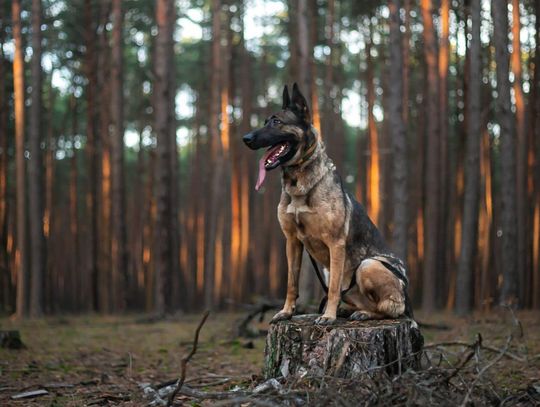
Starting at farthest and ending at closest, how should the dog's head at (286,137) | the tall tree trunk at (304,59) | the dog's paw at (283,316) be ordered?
the tall tree trunk at (304,59) < the dog's paw at (283,316) < the dog's head at (286,137)

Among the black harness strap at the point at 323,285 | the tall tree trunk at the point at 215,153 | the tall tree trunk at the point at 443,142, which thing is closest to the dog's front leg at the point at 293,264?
the black harness strap at the point at 323,285

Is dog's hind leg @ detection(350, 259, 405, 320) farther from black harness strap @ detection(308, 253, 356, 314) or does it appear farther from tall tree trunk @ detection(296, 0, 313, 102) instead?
tall tree trunk @ detection(296, 0, 313, 102)

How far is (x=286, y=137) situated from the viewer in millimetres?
5680

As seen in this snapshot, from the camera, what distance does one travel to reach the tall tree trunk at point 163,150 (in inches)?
680

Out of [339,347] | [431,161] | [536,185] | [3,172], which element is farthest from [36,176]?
[339,347]

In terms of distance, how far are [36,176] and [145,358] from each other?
32.0 ft

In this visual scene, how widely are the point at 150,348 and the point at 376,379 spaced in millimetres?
7241

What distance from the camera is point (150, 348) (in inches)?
454

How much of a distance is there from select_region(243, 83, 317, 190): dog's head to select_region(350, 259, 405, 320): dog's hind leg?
115 centimetres

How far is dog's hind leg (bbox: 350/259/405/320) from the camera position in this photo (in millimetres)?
6031

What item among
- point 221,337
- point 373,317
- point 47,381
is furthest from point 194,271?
point 373,317

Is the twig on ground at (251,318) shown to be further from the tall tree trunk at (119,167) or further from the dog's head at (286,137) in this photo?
the tall tree trunk at (119,167)

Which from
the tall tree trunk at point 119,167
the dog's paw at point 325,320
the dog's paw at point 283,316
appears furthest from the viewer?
the tall tree trunk at point 119,167

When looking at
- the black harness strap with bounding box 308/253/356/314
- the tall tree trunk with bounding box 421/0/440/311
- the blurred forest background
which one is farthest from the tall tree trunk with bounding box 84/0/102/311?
the black harness strap with bounding box 308/253/356/314
